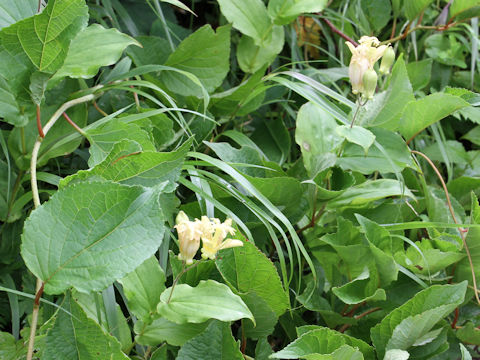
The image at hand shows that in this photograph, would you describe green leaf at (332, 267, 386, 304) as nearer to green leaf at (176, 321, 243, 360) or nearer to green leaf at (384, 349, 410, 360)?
green leaf at (384, 349, 410, 360)

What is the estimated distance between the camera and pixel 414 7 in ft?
4.17

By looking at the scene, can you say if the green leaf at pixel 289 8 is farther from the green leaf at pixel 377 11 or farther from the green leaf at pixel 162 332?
the green leaf at pixel 162 332

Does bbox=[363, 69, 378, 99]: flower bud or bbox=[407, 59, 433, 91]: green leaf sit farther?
bbox=[407, 59, 433, 91]: green leaf

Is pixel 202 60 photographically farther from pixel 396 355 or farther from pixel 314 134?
pixel 396 355

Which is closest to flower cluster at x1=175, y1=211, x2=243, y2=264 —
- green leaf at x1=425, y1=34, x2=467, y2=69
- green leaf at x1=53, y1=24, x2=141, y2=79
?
green leaf at x1=53, y1=24, x2=141, y2=79

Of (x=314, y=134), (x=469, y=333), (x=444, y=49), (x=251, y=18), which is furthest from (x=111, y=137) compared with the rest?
(x=444, y=49)

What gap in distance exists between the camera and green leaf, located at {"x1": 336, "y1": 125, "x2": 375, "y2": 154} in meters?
0.82

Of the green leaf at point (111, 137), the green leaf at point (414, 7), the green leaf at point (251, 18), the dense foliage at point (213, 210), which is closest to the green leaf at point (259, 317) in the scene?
the dense foliage at point (213, 210)

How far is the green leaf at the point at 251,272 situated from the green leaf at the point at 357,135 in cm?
23

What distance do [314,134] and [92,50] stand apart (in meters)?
0.39

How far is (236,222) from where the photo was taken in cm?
82

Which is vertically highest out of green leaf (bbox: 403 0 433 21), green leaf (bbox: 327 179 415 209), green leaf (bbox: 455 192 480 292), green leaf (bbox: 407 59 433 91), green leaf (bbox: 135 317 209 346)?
green leaf (bbox: 403 0 433 21)

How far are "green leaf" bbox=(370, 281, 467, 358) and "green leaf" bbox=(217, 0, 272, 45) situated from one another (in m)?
0.62

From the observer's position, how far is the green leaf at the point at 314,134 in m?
0.97
